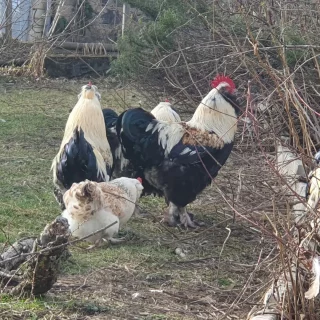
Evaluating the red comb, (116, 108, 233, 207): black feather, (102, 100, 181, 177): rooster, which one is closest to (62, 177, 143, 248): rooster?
(116, 108, 233, 207): black feather

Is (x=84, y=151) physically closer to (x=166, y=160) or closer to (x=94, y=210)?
(x=94, y=210)

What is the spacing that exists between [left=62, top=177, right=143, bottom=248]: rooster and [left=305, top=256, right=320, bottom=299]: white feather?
2.01m

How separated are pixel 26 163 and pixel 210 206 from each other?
2268 mm

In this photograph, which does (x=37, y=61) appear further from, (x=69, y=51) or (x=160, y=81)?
(x=160, y=81)

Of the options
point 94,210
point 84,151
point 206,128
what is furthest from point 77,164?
Answer: point 206,128

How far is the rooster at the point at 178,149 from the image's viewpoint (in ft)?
21.5

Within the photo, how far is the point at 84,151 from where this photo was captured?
20.0 feet

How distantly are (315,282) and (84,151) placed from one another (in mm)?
2966

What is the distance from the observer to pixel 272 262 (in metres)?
4.27

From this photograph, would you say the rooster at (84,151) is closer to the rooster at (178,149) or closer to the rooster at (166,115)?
the rooster at (178,149)

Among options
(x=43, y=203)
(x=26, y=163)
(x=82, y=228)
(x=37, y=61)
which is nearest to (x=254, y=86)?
(x=26, y=163)

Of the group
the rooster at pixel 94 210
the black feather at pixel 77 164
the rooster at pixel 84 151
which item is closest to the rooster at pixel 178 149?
the rooster at pixel 84 151

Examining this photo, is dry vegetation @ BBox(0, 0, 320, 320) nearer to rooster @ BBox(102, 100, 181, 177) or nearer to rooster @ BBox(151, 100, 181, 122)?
rooster @ BBox(102, 100, 181, 177)

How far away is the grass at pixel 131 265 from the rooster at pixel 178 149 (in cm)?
32
